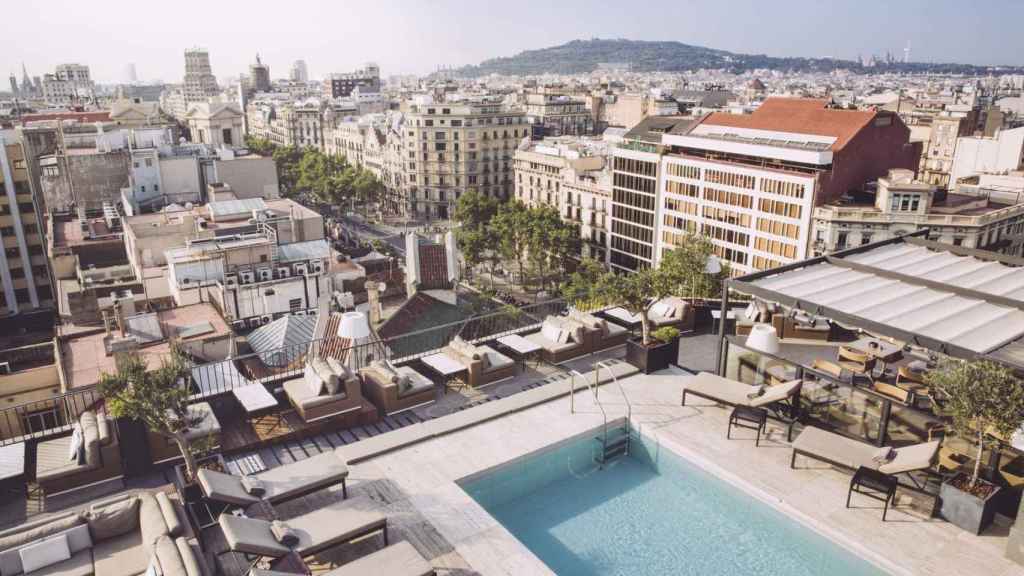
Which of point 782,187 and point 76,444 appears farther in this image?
point 782,187

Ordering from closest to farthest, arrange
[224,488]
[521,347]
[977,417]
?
[977,417] < [224,488] < [521,347]

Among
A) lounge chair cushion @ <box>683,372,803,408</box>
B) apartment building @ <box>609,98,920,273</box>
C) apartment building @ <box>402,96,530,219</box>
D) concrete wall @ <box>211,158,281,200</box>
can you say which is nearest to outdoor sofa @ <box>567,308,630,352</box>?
lounge chair cushion @ <box>683,372,803,408</box>

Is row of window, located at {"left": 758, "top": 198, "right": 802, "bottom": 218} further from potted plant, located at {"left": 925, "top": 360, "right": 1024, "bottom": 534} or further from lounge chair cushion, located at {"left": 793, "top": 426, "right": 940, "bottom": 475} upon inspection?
potted plant, located at {"left": 925, "top": 360, "right": 1024, "bottom": 534}

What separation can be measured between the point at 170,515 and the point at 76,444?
Answer: 143 inches

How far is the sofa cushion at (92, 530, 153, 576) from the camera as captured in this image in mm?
10328

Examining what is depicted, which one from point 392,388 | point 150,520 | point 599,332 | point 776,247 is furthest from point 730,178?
point 150,520

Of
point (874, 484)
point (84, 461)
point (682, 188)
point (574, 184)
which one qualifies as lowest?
point (574, 184)

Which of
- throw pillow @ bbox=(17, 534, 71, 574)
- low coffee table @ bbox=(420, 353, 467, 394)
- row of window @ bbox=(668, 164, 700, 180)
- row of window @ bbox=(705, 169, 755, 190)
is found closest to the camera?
throw pillow @ bbox=(17, 534, 71, 574)

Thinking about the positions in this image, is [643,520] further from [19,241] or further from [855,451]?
[19,241]

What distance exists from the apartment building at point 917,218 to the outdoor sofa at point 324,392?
143 ft

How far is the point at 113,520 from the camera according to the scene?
36.2 ft

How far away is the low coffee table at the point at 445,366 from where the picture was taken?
703 inches

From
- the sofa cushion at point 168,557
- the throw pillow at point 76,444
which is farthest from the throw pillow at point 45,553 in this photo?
the throw pillow at point 76,444

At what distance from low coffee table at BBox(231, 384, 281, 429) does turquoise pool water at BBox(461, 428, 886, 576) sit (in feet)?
16.5
